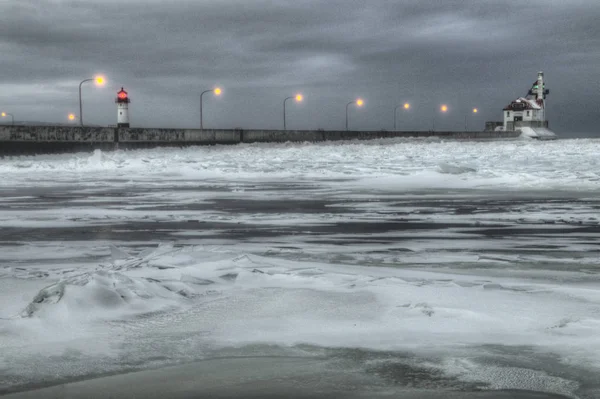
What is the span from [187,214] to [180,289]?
5.70 metres

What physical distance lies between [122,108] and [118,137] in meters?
24.9

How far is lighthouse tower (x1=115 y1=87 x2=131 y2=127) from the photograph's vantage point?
62.8 meters

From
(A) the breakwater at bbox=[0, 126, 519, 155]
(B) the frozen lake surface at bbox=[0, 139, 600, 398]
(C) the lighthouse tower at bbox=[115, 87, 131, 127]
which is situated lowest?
(B) the frozen lake surface at bbox=[0, 139, 600, 398]

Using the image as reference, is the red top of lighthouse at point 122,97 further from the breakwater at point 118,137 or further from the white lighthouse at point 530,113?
the white lighthouse at point 530,113

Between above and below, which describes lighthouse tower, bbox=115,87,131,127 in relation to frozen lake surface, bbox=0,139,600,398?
above

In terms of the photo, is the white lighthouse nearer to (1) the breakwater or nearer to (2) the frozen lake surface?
(1) the breakwater

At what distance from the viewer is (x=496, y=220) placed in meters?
9.00

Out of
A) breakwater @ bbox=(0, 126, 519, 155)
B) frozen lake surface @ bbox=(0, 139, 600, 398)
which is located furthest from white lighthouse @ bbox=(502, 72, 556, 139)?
frozen lake surface @ bbox=(0, 139, 600, 398)

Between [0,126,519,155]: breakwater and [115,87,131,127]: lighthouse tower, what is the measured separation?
14192 millimetres

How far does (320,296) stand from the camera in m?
4.32

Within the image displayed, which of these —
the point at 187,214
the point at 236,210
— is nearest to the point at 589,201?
the point at 236,210

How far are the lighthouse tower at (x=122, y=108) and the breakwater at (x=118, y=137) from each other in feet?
46.6

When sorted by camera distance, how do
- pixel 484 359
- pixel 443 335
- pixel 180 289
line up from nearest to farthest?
pixel 484 359 → pixel 443 335 → pixel 180 289

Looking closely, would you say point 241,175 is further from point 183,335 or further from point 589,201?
point 183,335
